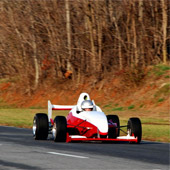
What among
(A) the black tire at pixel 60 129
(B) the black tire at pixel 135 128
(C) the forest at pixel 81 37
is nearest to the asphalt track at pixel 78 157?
(A) the black tire at pixel 60 129

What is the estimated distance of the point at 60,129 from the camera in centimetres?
1556

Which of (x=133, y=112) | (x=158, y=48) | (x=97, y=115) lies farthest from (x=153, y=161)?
(x=158, y=48)

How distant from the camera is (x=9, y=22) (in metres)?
56.2

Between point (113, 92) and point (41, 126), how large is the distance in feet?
98.9

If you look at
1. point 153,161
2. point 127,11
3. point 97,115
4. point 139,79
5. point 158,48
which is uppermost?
point 127,11

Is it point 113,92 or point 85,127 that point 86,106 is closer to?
point 85,127

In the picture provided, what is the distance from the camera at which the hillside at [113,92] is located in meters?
40.9

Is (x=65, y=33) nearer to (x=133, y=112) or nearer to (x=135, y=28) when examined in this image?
(x=135, y=28)

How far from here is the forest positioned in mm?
48312

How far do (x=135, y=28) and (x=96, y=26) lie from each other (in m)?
4.19

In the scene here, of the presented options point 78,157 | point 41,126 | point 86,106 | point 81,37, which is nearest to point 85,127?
point 86,106

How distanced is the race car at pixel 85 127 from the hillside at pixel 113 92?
2129 cm

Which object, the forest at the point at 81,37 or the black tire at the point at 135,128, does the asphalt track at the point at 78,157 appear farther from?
the forest at the point at 81,37

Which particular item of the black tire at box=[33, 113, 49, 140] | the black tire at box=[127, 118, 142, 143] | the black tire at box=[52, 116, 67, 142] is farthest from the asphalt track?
the black tire at box=[33, 113, 49, 140]
